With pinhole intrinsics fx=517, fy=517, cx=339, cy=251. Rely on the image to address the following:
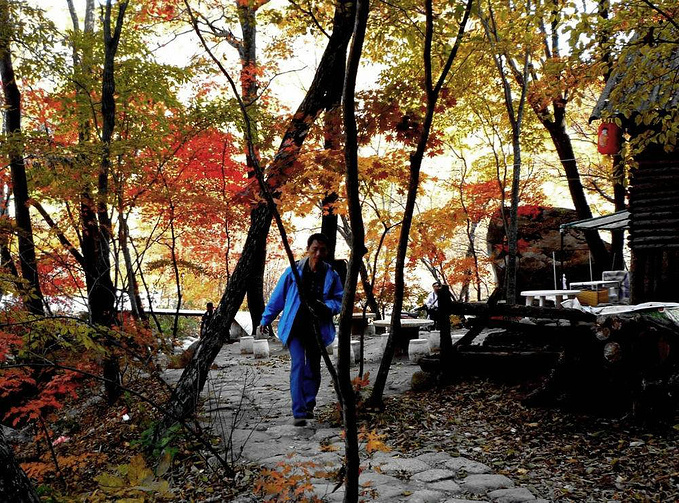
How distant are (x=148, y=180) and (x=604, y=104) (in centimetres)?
745

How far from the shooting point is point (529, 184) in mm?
16188

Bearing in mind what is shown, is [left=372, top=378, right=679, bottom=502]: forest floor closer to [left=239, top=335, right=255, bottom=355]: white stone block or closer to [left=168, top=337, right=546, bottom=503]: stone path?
[left=168, top=337, right=546, bottom=503]: stone path

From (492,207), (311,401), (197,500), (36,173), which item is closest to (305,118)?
(311,401)

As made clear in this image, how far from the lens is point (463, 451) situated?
4.77 meters

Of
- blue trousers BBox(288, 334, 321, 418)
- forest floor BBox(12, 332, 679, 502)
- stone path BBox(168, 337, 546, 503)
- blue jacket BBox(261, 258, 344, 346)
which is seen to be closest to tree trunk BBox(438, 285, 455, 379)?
forest floor BBox(12, 332, 679, 502)

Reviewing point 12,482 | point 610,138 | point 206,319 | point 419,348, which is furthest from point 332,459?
point 610,138

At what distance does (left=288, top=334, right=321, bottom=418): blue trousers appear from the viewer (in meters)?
5.64

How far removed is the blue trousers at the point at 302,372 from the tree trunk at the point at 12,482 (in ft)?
11.0

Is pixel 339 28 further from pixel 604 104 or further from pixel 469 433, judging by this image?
pixel 604 104

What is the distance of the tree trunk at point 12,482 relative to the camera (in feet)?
7.30

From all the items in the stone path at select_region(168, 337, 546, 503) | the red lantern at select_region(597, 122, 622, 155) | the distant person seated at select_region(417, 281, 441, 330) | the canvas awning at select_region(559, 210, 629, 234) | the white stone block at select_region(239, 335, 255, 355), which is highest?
the red lantern at select_region(597, 122, 622, 155)

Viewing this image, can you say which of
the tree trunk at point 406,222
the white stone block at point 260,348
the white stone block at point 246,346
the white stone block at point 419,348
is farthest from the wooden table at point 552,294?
the white stone block at point 246,346

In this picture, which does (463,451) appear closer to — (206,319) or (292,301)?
(292,301)

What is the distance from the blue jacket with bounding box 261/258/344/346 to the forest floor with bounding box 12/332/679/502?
1.06 metres
